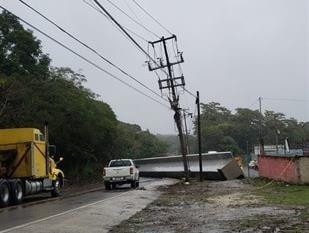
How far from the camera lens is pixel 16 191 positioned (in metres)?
26.1

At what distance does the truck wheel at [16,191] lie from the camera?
25.9 meters

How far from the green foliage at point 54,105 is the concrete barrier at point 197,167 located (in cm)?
526

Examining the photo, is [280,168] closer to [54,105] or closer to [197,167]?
[197,167]

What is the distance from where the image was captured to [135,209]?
21.3 meters

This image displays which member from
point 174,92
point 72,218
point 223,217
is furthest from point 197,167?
point 72,218

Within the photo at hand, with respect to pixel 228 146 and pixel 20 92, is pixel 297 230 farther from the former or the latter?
pixel 228 146

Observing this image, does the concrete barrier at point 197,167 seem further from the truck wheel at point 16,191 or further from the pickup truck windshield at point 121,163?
the truck wheel at point 16,191

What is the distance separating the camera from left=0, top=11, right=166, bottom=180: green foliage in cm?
3956

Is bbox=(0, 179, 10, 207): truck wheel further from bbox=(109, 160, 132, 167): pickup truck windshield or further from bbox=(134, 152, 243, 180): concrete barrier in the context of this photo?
bbox=(134, 152, 243, 180): concrete barrier

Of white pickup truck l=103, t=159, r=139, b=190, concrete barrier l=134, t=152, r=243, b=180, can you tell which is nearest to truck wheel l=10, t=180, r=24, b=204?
white pickup truck l=103, t=159, r=139, b=190

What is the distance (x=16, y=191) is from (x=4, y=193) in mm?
1225

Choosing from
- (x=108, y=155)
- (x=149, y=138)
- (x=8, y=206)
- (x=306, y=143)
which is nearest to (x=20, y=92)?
(x=8, y=206)

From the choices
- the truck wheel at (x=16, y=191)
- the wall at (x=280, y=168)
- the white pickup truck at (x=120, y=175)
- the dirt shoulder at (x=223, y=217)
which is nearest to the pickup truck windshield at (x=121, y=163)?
the white pickup truck at (x=120, y=175)

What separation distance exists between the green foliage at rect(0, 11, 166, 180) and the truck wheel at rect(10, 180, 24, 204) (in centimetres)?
1116
